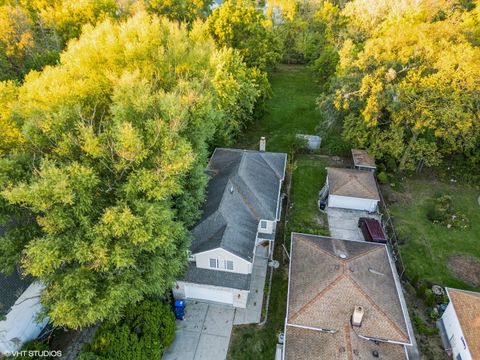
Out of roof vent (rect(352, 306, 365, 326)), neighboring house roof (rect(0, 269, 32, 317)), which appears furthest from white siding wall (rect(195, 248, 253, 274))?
neighboring house roof (rect(0, 269, 32, 317))

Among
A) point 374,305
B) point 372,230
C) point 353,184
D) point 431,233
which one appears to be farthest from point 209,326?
point 431,233

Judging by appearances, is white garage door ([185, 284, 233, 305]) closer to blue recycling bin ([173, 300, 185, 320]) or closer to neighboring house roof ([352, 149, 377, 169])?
blue recycling bin ([173, 300, 185, 320])

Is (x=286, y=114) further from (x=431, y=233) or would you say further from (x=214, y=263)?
(x=214, y=263)

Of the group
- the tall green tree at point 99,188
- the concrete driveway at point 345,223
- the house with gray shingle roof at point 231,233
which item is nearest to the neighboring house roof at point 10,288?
the tall green tree at point 99,188

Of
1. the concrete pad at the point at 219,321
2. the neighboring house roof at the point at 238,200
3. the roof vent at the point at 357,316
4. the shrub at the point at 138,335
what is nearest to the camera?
the roof vent at the point at 357,316

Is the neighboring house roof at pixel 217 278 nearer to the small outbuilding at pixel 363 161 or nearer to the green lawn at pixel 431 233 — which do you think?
the green lawn at pixel 431 233

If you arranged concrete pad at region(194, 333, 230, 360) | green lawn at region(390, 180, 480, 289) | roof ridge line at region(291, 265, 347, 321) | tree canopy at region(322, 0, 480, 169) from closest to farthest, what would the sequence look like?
roof ridge line at region(291, 265, 347, 321)
concrete pad at region(194, 333, 230, 360)
green lawn at region(390, 180, 480, 289)
tree canopy at region(322, 0, 480, 169)

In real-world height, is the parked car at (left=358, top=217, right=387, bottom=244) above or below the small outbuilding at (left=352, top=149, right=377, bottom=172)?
below

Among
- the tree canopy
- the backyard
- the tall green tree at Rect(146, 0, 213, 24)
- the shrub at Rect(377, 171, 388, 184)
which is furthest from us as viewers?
the tall green tree at Rect(146, 0, 213, 24)
